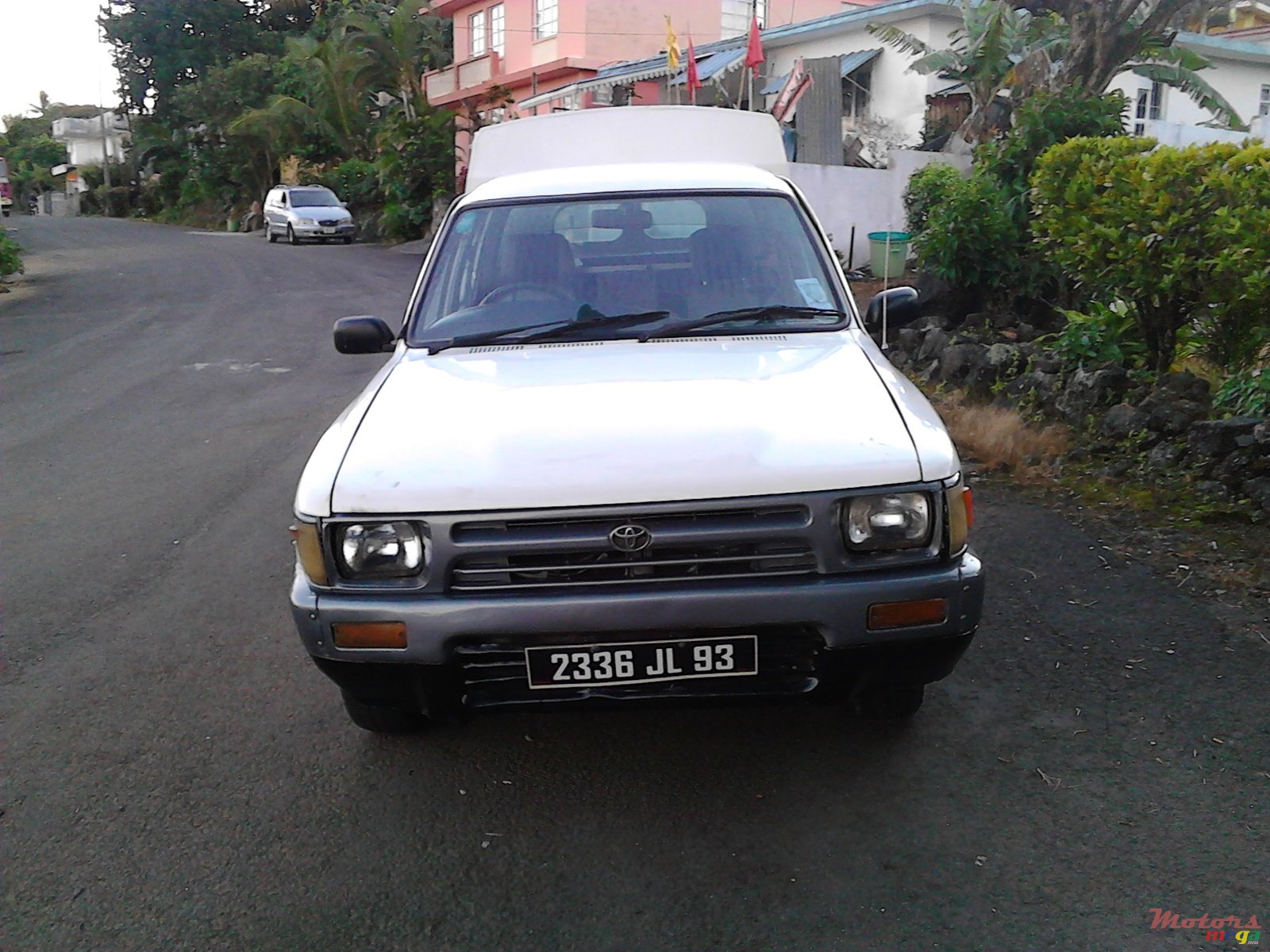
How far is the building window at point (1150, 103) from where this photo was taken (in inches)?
862

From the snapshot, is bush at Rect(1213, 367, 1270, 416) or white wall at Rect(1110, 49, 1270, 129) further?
white wall at Rect(1110, 49, 1270, 129)

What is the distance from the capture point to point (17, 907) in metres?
2.86

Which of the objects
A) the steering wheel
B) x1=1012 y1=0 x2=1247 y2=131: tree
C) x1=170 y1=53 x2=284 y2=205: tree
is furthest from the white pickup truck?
x1=170 y1=53 x2=284 y2=205: tree

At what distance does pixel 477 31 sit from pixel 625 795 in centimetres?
3369

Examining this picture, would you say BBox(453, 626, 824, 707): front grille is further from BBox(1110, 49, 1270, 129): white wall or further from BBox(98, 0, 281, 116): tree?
BBox(98, 0, 281, 116): tree

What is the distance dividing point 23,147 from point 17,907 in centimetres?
9206

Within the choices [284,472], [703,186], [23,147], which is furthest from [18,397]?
[23,147]

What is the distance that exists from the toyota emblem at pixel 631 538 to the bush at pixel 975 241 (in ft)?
27.0

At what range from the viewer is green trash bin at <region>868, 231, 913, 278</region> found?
1405 centimetres

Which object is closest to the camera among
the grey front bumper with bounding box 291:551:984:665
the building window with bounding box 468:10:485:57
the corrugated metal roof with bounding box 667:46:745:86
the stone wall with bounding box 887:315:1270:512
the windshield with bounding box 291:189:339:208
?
the grey front bumper with bounding box 291:551:984:665

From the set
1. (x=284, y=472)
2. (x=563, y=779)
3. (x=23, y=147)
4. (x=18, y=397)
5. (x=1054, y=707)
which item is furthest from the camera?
(x=23, y=147)

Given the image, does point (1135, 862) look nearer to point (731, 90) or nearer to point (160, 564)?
point (160, 564)

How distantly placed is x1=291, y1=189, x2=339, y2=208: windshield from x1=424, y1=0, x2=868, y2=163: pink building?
3969 mm

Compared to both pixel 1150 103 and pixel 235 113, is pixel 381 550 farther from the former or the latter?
pixel 235 113
